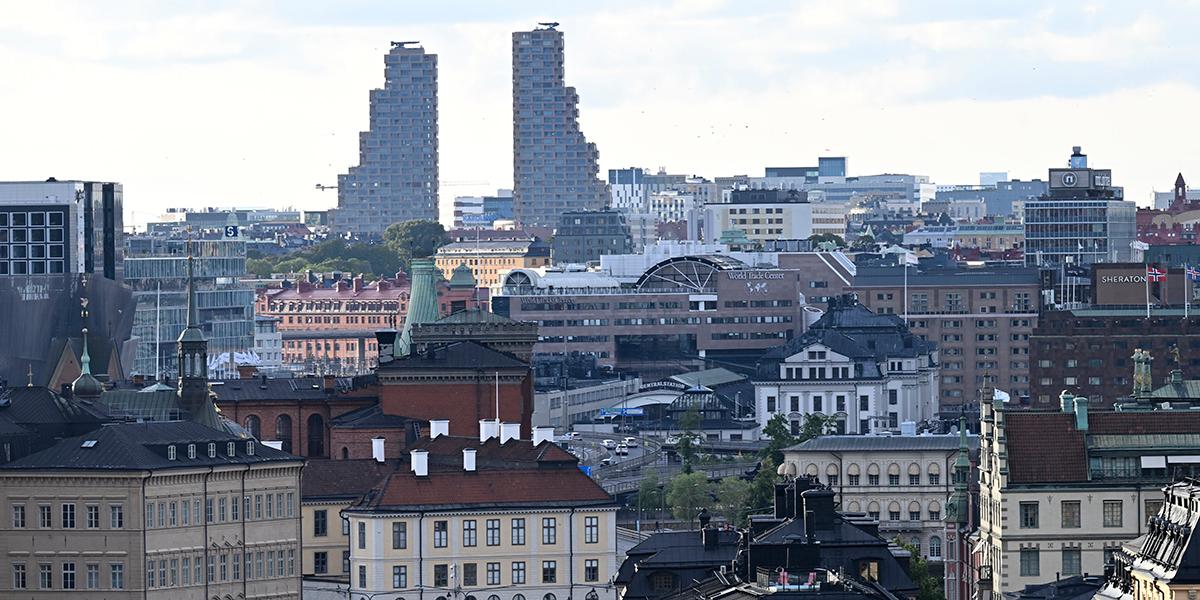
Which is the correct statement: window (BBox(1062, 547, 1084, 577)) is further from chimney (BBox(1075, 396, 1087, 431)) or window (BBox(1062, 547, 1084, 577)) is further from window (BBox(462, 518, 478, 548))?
window (BBox(462, 518, 478, 548))

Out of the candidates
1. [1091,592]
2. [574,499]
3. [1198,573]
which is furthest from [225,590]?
[1198,573]

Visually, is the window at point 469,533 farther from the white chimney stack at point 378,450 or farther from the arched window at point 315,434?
the arched window at point 315,434

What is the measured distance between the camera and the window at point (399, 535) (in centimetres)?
16250

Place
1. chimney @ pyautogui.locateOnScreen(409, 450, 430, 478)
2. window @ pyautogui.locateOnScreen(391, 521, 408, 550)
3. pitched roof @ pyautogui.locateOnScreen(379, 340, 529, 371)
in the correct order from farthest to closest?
pitched roof @ pyautogui.locateOnScreen(379, 340, 529, 371), chimney @ pyautogui.locateOnScreen(409, 450, 430, 478), window @ pyautogui.locateOnScreen(391, 521, 408, 550)

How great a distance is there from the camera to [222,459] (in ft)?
522

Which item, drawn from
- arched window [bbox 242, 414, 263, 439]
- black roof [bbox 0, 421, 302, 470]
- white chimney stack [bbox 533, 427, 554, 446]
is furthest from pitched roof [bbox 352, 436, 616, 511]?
arched window [bbox 242, 414, 263, 439]

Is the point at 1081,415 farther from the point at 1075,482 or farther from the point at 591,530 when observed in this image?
the point at 591,530

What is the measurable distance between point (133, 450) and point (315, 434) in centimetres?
3894

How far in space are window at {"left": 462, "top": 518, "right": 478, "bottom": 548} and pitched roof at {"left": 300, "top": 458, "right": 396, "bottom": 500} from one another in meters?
7.88

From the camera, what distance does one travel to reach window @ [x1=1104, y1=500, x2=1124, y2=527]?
12788cm

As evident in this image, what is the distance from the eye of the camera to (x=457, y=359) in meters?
191

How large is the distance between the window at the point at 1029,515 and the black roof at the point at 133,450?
36.7 m

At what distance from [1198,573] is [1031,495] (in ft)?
103

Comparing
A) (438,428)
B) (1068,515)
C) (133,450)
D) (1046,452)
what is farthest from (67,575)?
(1068,515)
